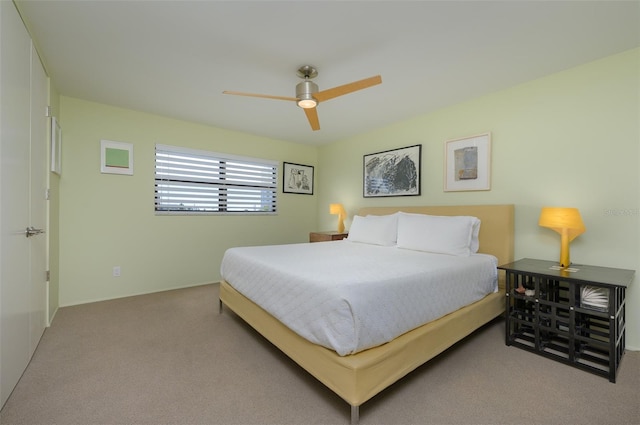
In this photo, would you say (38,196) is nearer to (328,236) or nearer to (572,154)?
(328,236)

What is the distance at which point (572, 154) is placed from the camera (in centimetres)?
243

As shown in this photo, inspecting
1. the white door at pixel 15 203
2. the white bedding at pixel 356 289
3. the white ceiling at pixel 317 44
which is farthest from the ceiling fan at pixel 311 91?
the white bedding at pixel 356 289

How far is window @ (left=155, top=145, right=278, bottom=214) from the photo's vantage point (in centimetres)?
376

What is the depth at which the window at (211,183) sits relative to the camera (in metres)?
3.76

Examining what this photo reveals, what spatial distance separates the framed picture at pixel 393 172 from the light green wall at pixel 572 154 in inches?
13.0

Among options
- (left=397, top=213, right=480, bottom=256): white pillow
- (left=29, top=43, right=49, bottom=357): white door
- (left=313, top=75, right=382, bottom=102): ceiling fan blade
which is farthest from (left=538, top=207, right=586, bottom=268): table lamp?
(left=29, top=43, right=49, bottom=357): white door

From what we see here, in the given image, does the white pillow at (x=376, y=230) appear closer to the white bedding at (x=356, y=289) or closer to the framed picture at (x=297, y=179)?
the white bedding at (x=356, y=289)

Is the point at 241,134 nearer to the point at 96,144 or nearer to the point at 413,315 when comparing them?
the point at 96,144

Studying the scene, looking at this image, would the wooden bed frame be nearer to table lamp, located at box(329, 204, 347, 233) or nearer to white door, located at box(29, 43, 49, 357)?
white door, located at box(29, 43, 49, 357)

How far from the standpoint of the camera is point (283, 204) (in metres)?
4.88

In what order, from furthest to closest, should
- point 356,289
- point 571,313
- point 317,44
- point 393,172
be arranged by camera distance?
point 393,172
point 317,44
point 571,313
point 356,289

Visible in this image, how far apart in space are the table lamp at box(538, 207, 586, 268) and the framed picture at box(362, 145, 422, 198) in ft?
4.98

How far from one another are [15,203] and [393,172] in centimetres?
372

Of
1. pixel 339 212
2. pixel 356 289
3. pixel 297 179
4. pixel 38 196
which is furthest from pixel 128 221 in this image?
pixel 356 289
